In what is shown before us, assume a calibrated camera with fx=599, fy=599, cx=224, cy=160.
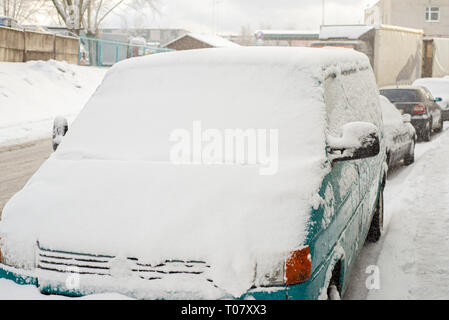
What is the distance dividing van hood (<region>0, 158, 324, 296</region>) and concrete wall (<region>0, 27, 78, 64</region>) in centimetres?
2195

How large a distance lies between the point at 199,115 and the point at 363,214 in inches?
66.2

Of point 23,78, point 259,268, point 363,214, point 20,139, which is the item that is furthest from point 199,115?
point 23,78

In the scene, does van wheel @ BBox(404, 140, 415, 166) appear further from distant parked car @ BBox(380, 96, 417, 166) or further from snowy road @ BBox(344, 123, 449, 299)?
snowy road @ BBox(344, 123, 449, 299)

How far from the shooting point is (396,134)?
9.86 meters

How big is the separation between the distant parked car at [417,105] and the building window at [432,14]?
2185 inches

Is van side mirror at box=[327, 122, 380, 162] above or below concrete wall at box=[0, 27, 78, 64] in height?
below

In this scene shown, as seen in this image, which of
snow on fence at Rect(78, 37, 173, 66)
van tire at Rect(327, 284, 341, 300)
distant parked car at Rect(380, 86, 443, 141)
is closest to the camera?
van tire at Rect(327, 284, 341, 300)

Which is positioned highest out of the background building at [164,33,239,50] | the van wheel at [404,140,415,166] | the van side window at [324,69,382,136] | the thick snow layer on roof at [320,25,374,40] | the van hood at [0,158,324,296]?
the background building at [164,33,239,50]

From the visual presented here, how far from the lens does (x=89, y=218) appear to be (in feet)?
10.2

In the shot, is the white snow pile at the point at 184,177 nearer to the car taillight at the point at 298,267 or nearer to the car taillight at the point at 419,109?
the car taillight at the point at 298,267

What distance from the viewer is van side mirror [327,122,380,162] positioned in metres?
3.65

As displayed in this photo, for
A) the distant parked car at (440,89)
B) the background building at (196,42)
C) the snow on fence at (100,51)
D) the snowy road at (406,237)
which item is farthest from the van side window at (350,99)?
the background building at (196,42)

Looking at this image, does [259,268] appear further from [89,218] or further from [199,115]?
[199,115]

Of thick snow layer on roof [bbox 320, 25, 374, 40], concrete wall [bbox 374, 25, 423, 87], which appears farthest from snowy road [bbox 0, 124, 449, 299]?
concrete wall [bbox 374, 25, 423, 87]
